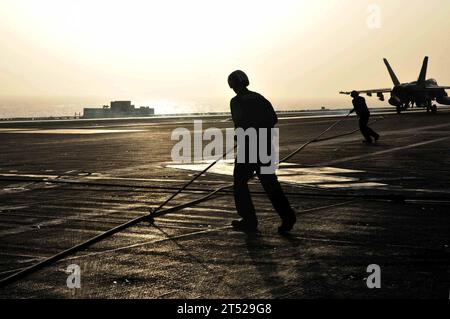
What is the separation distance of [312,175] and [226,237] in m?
8.12

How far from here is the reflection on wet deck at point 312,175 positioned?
15.0 m

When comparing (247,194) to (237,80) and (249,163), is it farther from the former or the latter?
(237,80)

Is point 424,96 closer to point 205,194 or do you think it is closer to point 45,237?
point 205,194

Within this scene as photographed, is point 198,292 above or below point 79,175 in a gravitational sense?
below

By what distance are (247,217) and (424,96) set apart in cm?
5669

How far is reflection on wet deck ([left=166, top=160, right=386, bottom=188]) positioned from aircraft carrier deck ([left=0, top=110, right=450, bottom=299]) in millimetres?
55

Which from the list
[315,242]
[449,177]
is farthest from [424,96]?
[315,242]

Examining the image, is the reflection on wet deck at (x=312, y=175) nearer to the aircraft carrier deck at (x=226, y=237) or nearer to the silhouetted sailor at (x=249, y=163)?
the aircraft carrier deck at (x=226, y=237)

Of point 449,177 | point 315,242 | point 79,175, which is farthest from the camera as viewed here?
point 79,175

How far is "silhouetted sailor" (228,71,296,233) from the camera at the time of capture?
9.61 meters

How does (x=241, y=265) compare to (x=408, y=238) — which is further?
(x=408, y=238)

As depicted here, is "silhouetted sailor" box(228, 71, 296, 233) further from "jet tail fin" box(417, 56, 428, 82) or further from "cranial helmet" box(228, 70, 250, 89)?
"jet tail fin" box(417, 56, 428, 82)
